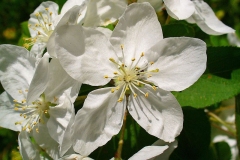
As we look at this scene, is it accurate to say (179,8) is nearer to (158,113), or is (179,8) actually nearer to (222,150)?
(158,113)

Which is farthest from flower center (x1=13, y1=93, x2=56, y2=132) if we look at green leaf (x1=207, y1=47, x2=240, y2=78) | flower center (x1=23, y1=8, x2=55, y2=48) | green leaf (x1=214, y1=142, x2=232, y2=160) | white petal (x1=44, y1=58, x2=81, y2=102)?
green leaf (x1=214, y1=142, x2=232, y2=160)

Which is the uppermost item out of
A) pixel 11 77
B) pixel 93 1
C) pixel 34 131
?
pixel 93 1

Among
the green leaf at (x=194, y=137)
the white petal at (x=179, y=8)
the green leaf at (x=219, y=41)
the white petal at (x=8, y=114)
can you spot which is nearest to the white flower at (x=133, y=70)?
the white petal at (x=179, y=8)

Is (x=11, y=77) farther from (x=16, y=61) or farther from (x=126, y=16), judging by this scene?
(x=126, y=16)

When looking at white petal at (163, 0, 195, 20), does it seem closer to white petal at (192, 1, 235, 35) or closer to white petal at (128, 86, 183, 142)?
white petal at (192, 1, 235, 35)

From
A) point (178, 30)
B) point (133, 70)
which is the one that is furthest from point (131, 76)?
point (178, 30)

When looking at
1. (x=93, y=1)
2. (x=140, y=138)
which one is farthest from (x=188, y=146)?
(x=93, y=1)
